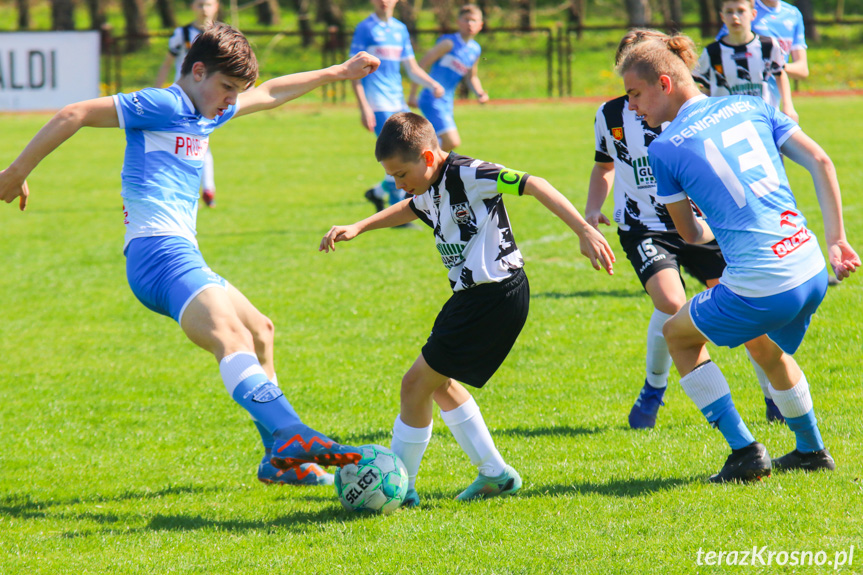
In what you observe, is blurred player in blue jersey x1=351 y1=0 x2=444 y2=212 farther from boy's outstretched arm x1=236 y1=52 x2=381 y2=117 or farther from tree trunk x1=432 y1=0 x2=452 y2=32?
tree trunk x1=432 y1=0 x2=452 y2=32

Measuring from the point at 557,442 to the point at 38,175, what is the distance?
542 inches

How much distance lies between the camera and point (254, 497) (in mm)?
4223

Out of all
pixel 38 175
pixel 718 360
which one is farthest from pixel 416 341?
pixel 38 175

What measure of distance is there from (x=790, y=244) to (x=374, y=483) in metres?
1.95

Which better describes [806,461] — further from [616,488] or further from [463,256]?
[463,256]

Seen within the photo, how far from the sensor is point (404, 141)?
3.71 meters

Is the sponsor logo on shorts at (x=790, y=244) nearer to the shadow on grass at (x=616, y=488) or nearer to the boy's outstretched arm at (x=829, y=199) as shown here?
the boy's outstretched arm at (x=829, y=199)

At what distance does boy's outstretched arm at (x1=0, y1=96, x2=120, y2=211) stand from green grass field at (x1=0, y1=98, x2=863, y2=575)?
A: 150 cm

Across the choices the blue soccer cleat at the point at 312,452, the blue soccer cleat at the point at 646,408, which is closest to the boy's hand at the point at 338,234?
the blue soccer cleat at the point at 312,452

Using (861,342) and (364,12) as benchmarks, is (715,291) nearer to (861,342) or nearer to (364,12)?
(861,342)

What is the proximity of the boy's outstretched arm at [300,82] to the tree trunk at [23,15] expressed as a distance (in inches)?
1771

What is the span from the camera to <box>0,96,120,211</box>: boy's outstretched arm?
3.76 m

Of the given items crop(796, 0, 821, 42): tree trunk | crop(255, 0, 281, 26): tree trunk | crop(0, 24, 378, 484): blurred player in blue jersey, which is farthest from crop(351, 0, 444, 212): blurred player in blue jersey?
crop(255, 0, 281, 26): tree trunk

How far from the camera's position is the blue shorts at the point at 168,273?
3859 millimetres
